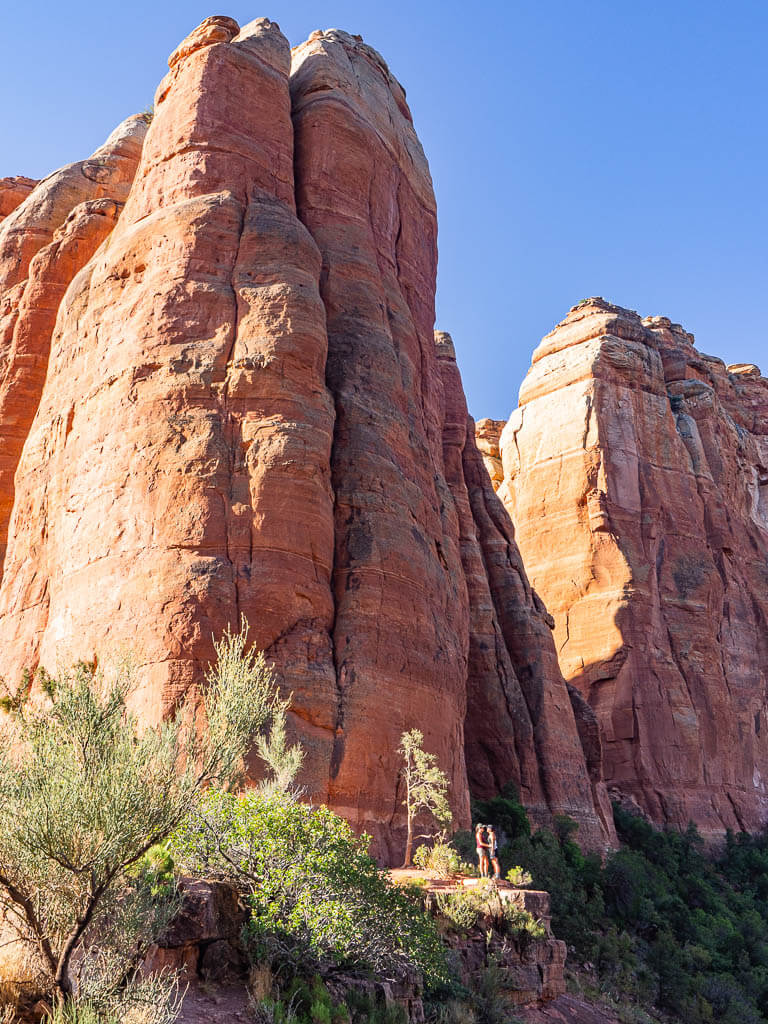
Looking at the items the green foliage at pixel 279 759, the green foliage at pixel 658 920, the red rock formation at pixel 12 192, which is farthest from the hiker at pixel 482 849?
the red rock formation at pixel 12 192

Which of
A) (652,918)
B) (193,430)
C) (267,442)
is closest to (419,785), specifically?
(267,442)

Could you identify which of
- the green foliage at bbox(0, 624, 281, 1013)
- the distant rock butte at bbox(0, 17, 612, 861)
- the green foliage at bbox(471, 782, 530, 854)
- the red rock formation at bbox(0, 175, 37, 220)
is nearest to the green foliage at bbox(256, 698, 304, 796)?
the distant rock butte at bbox(0, 17, 612, 861)

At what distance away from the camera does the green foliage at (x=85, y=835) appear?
33.8 ft

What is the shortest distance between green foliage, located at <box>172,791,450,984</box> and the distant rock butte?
503cm

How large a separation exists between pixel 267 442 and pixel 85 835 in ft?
41.3

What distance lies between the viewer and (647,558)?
46.3 m

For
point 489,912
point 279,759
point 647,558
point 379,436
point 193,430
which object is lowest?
point 489,912

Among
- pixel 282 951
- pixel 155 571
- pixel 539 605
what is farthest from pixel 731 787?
pixel 282 951

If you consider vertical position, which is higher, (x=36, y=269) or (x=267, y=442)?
(x=36, y=269)

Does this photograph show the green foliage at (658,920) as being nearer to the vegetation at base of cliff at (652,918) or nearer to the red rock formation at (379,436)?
the vegetation at base of cliff at (652,918)

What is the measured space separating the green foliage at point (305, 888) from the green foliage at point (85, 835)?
1.19 m

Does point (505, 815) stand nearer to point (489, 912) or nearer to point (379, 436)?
point (489, 912)

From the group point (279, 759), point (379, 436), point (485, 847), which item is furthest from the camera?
point (379, 436)

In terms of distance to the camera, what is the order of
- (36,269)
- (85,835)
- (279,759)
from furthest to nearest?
(36,269), (279,759), (85,835)
